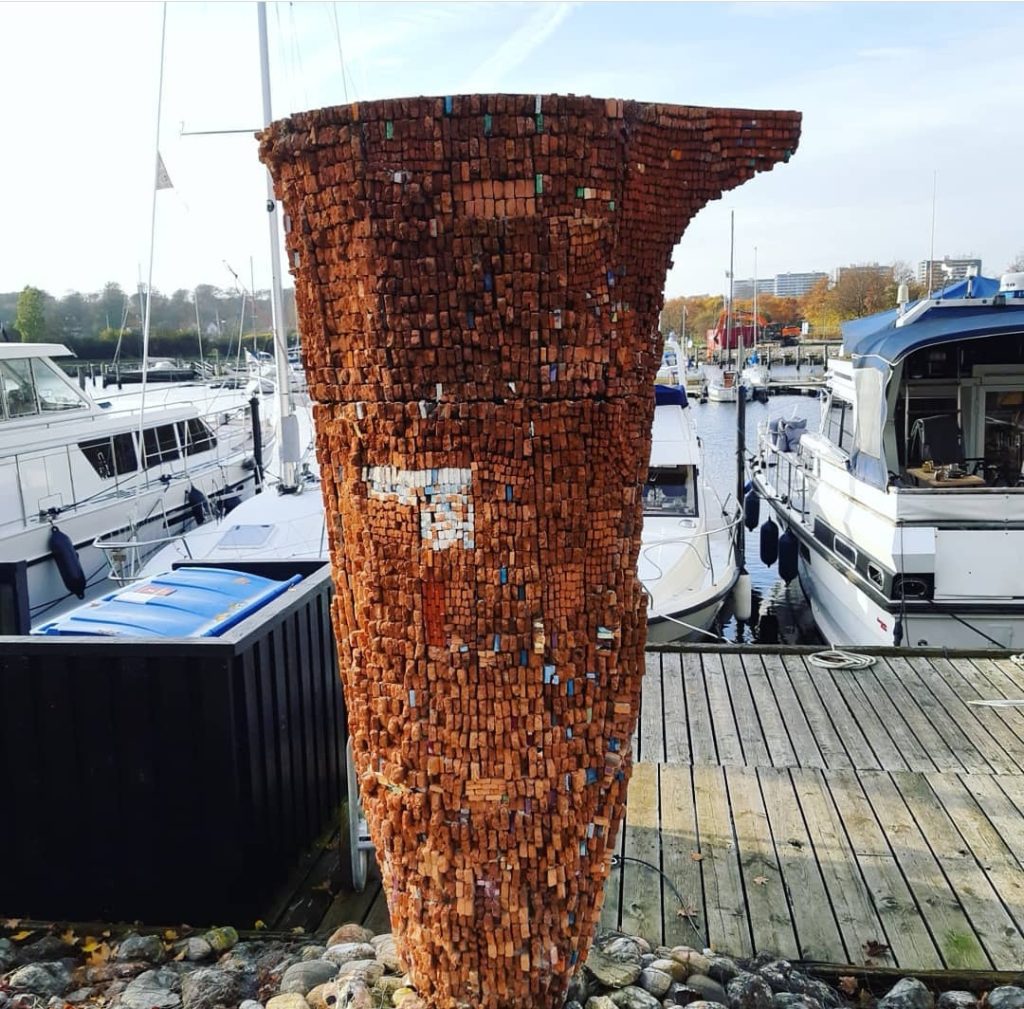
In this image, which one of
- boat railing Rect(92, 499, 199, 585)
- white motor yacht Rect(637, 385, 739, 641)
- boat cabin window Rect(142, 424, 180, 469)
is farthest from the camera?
boat cabin window Rect(142, 424, 180, 469)

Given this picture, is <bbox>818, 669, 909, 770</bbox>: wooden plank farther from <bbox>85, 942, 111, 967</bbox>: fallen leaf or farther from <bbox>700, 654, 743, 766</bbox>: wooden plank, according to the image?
<bbox>85, 942, 111, 967</bbox>: fallen leaf

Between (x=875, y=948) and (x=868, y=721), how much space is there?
2574mm

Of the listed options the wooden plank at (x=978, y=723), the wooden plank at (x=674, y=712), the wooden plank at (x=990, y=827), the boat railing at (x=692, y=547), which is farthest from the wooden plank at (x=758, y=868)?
the boat railing at (x=692, y=547)

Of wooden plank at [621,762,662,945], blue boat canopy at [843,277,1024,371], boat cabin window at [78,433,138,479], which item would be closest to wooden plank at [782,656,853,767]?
wooden plank at [621,762,662,945]

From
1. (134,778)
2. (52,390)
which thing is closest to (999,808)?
(134,778)

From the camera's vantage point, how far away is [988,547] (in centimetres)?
902

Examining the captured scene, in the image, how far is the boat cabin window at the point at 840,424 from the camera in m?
11.6

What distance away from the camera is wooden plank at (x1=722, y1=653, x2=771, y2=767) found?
5.90m

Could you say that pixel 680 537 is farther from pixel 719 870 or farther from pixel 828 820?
pixel 719 870

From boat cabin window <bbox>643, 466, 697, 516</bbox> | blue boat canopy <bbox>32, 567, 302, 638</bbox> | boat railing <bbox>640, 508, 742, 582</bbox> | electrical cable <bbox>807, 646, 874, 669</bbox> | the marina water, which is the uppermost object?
blue boat canopy <bbox>32, 567, 302, 638</bbox>

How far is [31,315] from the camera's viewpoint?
2371 inches

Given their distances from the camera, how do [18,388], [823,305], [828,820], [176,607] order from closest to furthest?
[176,607]
[828,820]
[18,388]
[823,305]

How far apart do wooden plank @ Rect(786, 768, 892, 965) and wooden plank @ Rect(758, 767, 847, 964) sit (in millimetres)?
17

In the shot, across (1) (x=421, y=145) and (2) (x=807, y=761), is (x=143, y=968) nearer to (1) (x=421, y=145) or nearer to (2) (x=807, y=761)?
(1) (x=421, y=145)
